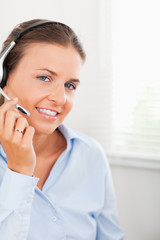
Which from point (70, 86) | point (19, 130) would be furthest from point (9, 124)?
point (70, 86)

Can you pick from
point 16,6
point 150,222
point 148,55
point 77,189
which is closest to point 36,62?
point 77,189

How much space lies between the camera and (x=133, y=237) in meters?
1.79

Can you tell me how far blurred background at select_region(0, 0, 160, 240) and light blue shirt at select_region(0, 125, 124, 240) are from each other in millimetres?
430

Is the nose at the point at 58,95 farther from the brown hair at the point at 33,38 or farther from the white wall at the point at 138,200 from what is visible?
the white wall at the point at 138,200

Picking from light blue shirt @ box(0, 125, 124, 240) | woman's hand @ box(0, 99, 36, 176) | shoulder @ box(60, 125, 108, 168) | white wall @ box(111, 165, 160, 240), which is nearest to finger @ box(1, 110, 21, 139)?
woman's hand @ box(0, 99, 36, 176)

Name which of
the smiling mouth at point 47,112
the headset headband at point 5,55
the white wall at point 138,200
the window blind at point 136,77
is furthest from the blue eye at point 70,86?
the white wall at point 138,200

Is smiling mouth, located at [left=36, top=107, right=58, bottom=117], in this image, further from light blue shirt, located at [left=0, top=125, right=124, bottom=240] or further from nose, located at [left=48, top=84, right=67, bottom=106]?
light blue shirt, located at [left=0, top=125, right=124, bottom=240]

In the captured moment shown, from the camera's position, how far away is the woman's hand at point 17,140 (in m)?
0.94

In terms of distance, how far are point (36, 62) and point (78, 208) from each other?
57 cm

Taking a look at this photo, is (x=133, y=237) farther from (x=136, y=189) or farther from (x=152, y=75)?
(x=152, y=75)

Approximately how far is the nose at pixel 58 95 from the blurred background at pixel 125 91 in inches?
26.6

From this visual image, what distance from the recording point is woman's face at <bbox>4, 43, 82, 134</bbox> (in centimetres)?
107

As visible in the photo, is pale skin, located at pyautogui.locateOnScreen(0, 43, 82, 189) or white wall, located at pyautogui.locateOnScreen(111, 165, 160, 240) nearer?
pale skin, located at pyautogui.locateOnScreen(0, 43, 82, 189)

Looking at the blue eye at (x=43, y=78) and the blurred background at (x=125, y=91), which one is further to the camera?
the blurred background at (x=125, y=91)
